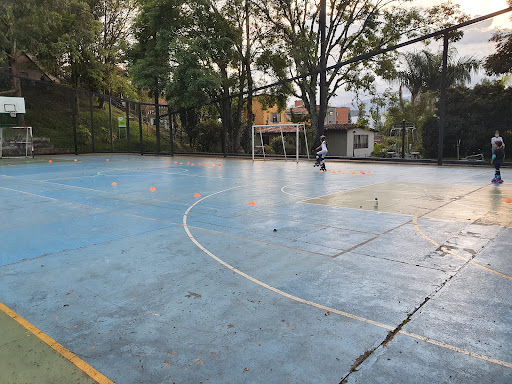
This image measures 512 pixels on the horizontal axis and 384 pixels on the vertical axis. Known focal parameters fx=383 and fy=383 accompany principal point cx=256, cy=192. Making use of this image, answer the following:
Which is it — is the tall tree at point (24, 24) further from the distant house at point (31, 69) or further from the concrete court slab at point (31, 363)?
the concrete court slab at point (31, 363)

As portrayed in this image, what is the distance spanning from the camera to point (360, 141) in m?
35.3

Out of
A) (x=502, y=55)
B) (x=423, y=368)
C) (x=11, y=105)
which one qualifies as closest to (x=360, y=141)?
(x=502, y=55)

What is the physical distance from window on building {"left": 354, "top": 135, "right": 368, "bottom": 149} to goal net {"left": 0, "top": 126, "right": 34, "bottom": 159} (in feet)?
84.5

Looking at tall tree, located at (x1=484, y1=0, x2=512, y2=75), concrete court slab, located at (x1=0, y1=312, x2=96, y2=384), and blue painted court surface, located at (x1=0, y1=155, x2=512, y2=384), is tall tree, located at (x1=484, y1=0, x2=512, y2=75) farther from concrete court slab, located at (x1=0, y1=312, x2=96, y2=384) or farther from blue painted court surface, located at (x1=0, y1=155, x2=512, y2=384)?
concrete court slab, located at (x1=0, y1=312, x2=96, y2=384)

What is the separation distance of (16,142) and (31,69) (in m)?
12.4

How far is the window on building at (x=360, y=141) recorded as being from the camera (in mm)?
34509

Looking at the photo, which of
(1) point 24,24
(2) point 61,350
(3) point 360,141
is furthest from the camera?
(3) point 360,141

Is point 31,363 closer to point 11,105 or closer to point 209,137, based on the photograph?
point 11,105

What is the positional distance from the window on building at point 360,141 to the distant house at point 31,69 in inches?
1104

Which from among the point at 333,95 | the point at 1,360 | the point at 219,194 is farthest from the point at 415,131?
the point at 1,360

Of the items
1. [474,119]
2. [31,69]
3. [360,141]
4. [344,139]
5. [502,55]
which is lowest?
[360,141]

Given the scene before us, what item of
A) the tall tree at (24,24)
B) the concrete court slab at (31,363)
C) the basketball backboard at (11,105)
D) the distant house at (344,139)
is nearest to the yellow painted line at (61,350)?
the concrete court slab at (31,363)

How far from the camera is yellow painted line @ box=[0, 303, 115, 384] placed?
Answer: 8.65ft

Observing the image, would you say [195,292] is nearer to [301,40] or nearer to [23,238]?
[23,238]
